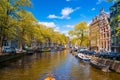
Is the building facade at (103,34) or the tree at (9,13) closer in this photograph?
the tree at (9,13)

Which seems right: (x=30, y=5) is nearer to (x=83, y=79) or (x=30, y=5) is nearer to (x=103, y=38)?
(x=83, y=79)

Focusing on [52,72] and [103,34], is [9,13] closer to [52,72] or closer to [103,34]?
[52,72]

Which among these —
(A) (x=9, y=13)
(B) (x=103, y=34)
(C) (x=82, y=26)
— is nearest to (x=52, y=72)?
(A) (x=9, y=13)

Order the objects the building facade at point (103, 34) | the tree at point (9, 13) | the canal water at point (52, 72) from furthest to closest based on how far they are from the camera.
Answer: the building facade at point (103, 34)
the tree at point (9, 13)
the canal water at point (52, 72)

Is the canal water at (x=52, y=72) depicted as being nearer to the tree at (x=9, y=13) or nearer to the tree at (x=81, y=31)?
the tree at (x=9, y=13)

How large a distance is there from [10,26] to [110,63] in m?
28.8

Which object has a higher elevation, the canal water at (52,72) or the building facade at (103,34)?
the building facade at (103,34)

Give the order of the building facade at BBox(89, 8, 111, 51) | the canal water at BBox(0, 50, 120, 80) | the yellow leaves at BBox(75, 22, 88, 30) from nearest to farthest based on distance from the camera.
Answer: the canal water at BBox(0, 50, 120, 80)
the building facade at BBox(89, 8, 111, 51)
the yellow leaves at BBox(75, 22, 88, 30)

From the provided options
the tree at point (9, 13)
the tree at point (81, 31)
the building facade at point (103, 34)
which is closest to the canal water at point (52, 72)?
the tree at point (9, 13)

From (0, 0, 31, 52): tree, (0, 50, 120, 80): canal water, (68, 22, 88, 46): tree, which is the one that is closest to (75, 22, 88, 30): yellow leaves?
(68, 22, 88, 46): tree

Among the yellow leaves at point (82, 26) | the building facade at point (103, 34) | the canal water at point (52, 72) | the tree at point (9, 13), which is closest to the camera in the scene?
the canal water at point (52, 72)

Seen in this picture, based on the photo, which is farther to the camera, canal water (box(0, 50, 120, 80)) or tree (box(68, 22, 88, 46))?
tree (box(68, 22, 88, 46))

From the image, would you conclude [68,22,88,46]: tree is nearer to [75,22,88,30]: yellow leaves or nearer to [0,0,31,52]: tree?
[75,22,88,30]: yellow leaves

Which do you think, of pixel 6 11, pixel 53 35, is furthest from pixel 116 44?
pixel 53 35
